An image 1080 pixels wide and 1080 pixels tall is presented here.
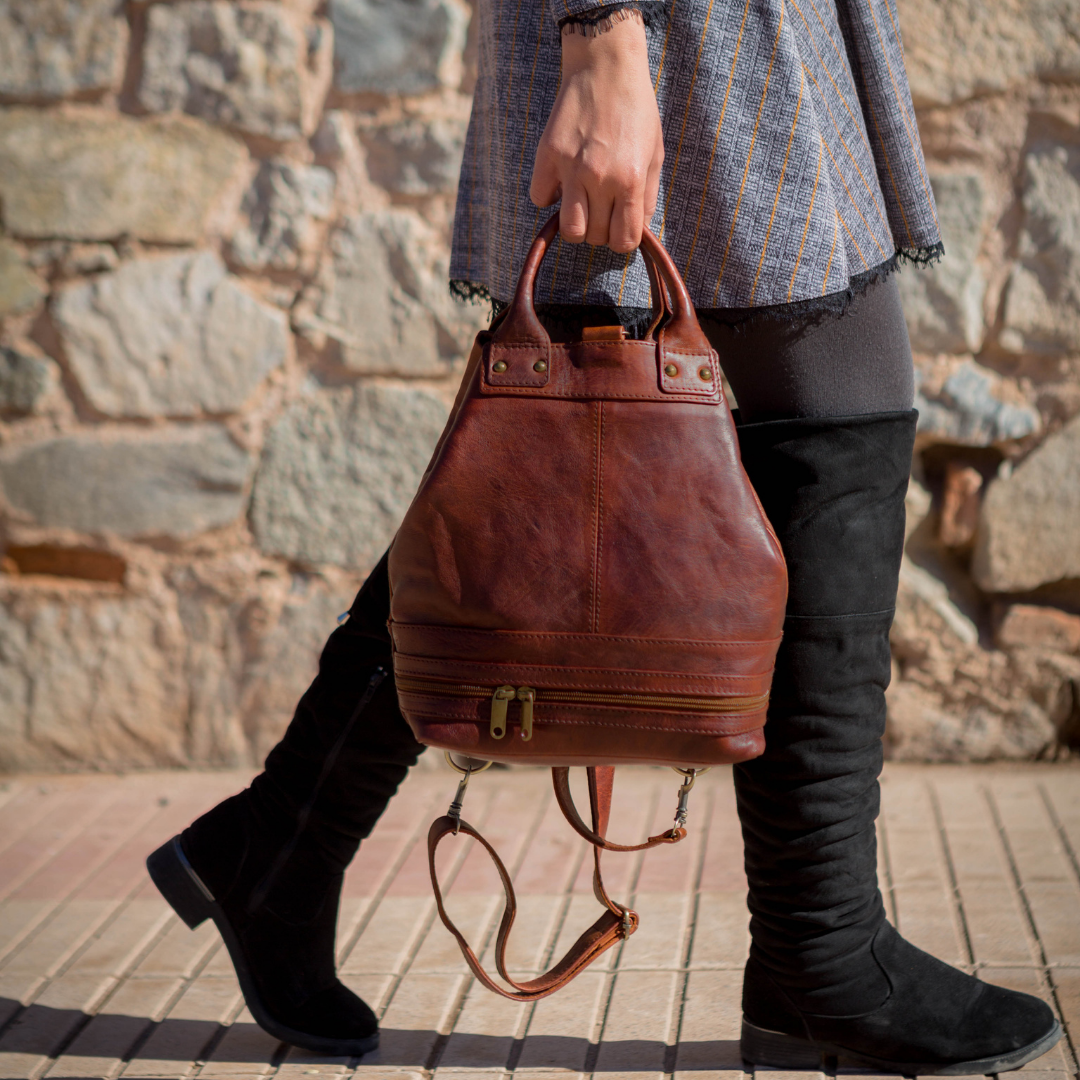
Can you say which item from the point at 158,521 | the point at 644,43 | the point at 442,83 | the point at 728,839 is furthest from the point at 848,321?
the point at 158,521

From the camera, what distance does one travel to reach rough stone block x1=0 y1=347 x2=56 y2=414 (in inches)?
94.2

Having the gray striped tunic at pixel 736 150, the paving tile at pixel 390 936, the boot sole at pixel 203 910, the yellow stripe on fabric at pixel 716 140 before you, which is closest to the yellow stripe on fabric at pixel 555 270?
the gray striped tunic at pixel 736 150

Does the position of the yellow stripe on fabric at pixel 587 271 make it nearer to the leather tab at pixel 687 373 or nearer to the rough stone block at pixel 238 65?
the leather tab at pixel 687 373

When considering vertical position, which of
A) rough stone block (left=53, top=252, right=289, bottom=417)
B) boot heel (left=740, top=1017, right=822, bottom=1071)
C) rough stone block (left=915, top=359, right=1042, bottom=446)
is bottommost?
boot heel (left=740, top=1017, right=822, bottom=1071)

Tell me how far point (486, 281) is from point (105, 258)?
1282 millimetres

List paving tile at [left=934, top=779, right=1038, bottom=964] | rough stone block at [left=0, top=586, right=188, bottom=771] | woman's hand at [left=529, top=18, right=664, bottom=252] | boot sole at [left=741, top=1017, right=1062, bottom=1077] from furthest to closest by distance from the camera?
rough stone block at [left=0, top=586, right=188, bottom=771] → paving tile at [left=934, top=779, right=1038, bottom=964] → boot sole at [left=741, top=1017, right=1062, bottom=1077] → woman's hand at [left=529, top=18, right=664, bottom=252]

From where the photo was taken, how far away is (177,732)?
8.21 feet

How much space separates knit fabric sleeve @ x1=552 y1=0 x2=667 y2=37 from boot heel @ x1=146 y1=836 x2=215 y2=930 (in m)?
0.99

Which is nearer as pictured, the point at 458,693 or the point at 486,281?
the point at 458,693

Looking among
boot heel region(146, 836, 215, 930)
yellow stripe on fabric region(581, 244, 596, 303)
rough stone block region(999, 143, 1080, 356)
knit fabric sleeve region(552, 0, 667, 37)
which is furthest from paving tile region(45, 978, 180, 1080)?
rough stone block region(999, 143, 1080, 356)

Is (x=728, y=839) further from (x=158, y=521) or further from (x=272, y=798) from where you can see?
(x=158, y=521)

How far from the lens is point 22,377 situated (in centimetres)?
240

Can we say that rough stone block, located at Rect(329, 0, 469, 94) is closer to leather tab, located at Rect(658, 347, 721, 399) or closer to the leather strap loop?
leather tab, located at Rect(658, 347, 721, 399)

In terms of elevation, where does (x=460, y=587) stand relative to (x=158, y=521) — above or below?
above
